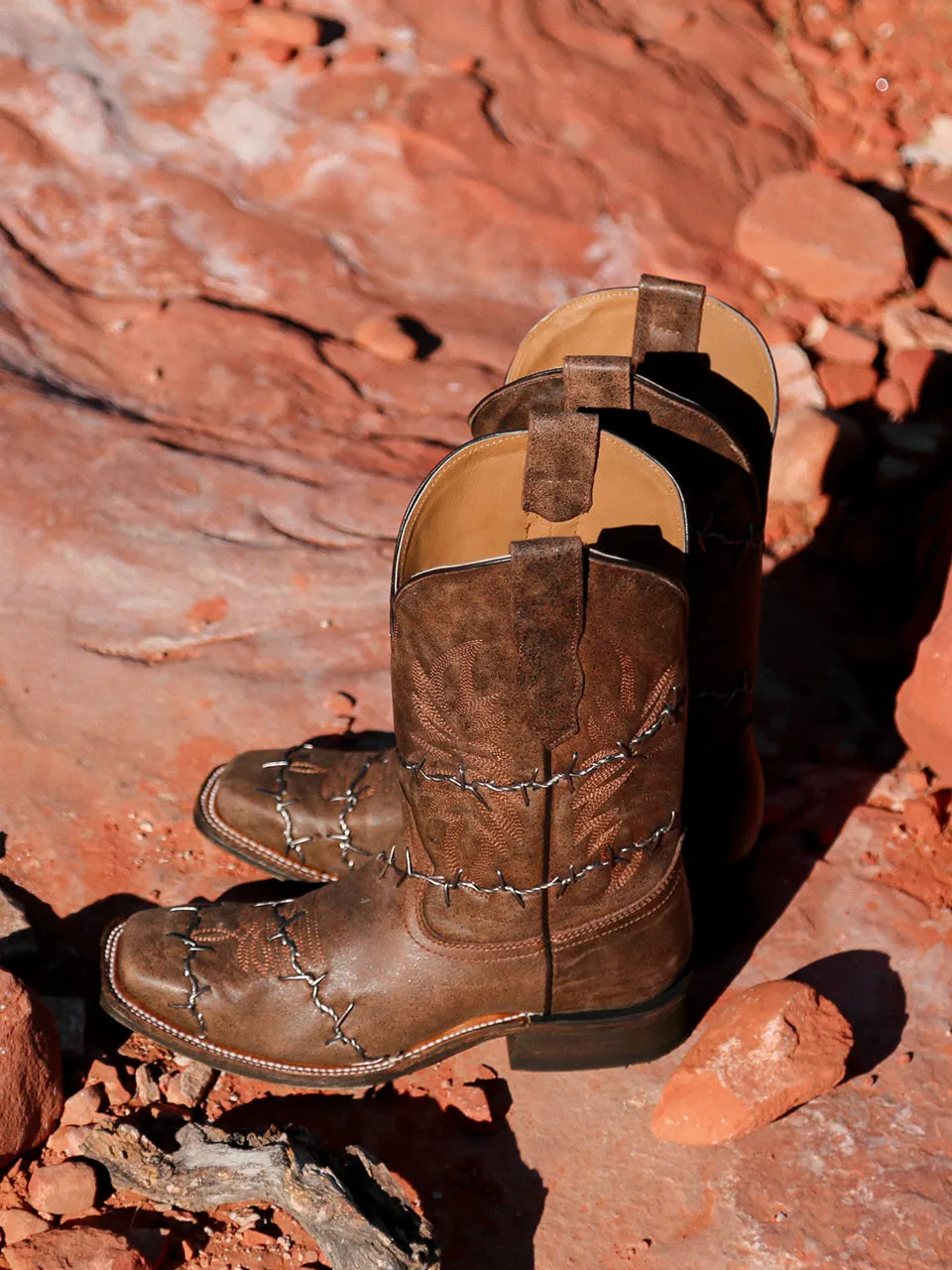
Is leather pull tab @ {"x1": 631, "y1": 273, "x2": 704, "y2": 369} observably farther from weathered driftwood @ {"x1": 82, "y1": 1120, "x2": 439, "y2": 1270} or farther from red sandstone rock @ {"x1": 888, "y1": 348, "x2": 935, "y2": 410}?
red sandstone rock @ {"x1": 888, "y1": 348, "x2": 935, "y2": 410}

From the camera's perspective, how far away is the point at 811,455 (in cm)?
→ 390

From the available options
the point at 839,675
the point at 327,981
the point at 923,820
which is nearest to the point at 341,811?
the point at 327,981

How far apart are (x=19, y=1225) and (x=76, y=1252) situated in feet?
0.44

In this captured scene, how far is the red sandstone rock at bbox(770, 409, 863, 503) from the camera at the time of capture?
3900mm

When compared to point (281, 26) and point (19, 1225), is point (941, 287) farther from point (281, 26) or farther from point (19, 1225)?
point (19, 1225)

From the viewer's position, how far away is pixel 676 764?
1966mm

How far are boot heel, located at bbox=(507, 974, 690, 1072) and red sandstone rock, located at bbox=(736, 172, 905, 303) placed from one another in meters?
3.48

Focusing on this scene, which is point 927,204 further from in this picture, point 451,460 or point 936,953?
point 451,460

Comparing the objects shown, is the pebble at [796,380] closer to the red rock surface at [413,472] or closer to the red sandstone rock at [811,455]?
the red rock surface at [413,472]

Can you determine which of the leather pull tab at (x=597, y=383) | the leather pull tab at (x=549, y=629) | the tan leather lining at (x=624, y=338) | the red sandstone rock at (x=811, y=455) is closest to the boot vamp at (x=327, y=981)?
the leather pull tab at (x=549, y=629)

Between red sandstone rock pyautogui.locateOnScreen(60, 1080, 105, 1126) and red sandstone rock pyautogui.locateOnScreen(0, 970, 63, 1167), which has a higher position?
red sandstone rock pyautogui.locateOnScreen(0, 970, 63, 1167)

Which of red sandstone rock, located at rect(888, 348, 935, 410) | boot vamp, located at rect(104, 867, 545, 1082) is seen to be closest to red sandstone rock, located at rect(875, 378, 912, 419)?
red sandstone rock, located at rect(888, 348, 935, 410)

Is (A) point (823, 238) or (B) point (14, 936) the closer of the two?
(B) point (14, 936)

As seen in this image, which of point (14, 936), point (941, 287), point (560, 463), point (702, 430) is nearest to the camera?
point (560, 463)
